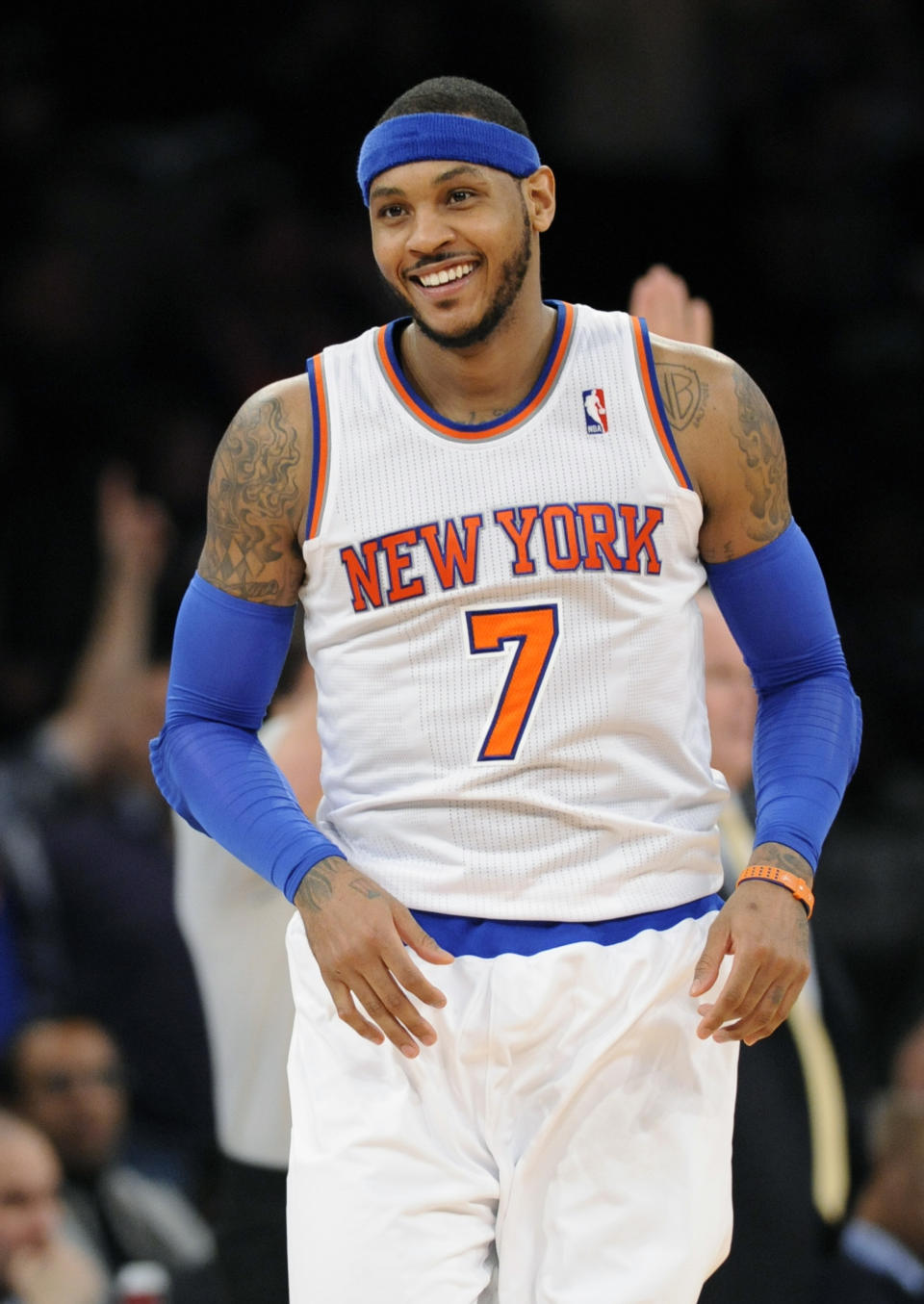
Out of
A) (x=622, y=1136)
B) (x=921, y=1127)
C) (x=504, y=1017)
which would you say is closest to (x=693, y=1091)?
(x=622, y=1136)

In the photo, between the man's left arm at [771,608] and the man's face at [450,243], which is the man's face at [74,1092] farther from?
the man's face at [450,243]

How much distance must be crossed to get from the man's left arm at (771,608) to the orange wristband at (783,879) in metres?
0.02

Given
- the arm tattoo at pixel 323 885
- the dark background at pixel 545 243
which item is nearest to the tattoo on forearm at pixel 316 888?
the arm tattoo at pixel 323 885

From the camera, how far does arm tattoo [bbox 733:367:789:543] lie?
230 centimetres

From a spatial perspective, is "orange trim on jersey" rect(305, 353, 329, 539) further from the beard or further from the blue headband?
the blue headband

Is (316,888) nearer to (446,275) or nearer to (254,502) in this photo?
(254,502)

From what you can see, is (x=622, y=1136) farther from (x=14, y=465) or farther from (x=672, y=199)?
(x=672, y=199)

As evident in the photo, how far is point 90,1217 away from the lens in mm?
4582

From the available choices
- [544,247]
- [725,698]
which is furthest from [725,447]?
[544,247]

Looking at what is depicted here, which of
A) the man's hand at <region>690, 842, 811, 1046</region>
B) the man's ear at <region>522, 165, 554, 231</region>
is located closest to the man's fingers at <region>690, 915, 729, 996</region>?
the man's hand at <region>690, 842, 811, 1046</region>

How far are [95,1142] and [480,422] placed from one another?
3.02 metres

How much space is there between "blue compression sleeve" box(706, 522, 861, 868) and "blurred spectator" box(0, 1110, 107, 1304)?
2694mm

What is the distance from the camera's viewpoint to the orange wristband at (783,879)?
213 cm

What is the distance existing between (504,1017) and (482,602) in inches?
19.9
